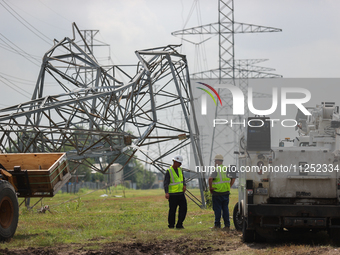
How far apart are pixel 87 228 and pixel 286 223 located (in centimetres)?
578

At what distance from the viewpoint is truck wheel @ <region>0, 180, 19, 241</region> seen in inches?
416

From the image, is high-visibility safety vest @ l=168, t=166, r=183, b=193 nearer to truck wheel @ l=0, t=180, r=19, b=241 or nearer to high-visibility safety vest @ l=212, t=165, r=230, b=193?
high-visibility safety vest @ l=212, t=165, r=230, b=193

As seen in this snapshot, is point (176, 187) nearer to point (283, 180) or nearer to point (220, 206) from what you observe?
point (220, 206)

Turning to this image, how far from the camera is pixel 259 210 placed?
10.2 m

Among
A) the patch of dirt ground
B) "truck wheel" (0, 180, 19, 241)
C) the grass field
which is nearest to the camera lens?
the patch of dirt ground

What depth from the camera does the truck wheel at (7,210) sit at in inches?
416

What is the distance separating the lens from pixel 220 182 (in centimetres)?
1368

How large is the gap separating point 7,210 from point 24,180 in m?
1.06

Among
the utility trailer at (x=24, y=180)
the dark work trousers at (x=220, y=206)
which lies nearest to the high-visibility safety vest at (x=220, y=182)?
the dark work trousers at (x=220, y=206)

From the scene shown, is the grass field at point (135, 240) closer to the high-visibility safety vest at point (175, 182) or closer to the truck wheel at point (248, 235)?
the truck wheel at point (248, 235)

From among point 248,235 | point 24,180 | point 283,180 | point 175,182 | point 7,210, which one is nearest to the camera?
point 283,180

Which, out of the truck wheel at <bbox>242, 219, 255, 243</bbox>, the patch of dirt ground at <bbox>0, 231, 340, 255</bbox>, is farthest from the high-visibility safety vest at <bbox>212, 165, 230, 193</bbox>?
the truck wheel at <bbox>242, 219, 255, 243</bbox>

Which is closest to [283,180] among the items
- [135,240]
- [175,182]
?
[135,240]

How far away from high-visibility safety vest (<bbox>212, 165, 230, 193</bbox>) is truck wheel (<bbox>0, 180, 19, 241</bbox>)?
5.17 metres
